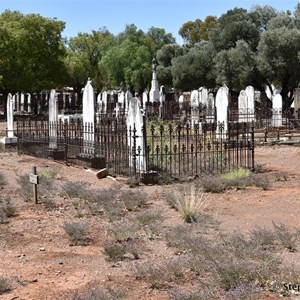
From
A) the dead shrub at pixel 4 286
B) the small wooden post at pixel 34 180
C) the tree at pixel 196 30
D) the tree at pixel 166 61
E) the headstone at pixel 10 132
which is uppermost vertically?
the tree at pixel 196 30

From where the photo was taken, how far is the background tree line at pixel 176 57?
116 ft

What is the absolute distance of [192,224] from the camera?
867 centimetres

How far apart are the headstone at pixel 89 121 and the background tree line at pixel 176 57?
1976 cm

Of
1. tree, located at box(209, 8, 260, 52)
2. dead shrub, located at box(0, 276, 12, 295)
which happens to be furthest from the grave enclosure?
tree, located at box(209, 8, 260, 52)

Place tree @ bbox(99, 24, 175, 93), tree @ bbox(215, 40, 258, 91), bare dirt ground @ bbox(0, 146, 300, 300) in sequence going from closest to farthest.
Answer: bare dirt ground @ bbox(0, 146, 300, 300)
tree @ bbox(215, 40, 258, 91)
tree @ bbox(99, 24, 175, 93)

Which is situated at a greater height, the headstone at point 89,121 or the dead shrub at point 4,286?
the headstone at point 89,121

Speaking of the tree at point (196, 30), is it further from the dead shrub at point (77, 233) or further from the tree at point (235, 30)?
the dead shrub at point (77, 233)

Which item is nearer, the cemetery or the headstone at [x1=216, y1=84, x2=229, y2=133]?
the cemetery

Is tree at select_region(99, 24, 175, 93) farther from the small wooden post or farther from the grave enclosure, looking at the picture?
the small wooden post

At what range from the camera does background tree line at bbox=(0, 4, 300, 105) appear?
35500 millimetres

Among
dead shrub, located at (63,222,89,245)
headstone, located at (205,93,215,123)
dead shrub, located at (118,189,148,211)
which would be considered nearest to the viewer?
dead shrub, located at (63,222,89,245)

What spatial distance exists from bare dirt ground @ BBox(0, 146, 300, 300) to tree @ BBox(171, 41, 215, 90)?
1226 inches

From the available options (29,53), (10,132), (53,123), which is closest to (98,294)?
(53,123)

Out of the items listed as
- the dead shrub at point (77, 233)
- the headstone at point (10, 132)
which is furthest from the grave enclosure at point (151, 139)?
the dead shrub at point (77, 233)
